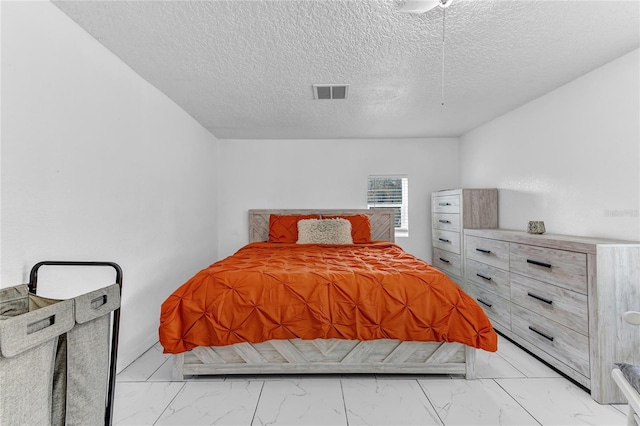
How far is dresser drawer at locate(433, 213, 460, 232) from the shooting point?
3.85 m

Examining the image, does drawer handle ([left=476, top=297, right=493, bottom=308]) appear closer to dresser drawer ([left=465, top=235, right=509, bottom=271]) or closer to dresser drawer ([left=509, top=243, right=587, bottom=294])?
dresser drawer ([left=465, top=235, right=509, bottom=271])

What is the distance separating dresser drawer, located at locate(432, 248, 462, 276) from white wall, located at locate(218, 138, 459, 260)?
0.30 metres

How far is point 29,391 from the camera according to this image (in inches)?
37.1

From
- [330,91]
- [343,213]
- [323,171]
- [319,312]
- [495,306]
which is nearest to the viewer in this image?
[319,312]

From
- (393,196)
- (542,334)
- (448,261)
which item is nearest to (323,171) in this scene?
(393,196)

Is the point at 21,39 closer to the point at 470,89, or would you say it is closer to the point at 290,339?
the point at 290,339

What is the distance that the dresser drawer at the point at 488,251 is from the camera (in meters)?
2.84

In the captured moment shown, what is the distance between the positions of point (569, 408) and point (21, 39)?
3433mm

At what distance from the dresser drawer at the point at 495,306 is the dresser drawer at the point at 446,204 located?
1003mm

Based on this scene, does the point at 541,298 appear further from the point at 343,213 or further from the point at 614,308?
the point at 343,213

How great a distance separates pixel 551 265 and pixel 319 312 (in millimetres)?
1657

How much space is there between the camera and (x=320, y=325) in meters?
2.09

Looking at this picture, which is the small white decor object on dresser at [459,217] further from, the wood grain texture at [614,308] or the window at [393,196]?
the wood grain texture at [614,308]

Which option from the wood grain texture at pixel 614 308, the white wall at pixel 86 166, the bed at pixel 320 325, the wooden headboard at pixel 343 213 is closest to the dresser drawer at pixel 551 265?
the wood grain texture at pixel 614 308
